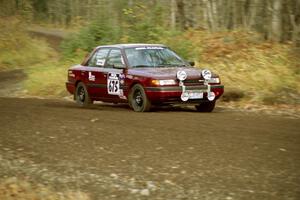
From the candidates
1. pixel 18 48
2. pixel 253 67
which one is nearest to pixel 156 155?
pixel 253 67

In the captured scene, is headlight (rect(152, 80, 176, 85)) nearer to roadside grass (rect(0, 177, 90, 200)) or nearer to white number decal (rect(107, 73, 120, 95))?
white number decal (rect(107, 73, 120, 95))

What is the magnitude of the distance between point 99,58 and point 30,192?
7.84 meters

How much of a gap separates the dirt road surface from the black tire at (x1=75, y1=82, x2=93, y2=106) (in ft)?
11.5

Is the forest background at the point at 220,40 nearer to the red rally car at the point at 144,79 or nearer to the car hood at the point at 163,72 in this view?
the red rally car at the point at 144,79

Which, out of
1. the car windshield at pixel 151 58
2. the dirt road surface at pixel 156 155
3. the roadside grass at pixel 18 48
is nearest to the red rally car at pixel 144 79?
the car windshield at pixel 151 58

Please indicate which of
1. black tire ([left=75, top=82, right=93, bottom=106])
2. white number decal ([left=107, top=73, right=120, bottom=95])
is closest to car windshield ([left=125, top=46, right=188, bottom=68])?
white number decal ([left=107, top=73, right=120, bottom=95])

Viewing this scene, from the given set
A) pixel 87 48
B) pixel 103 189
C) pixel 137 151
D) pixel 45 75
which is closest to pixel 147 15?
pixel 87 48

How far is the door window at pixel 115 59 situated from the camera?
13008 mm

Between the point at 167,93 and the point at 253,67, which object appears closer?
the point at 167,93

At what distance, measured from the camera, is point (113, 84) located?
1305 centimetres

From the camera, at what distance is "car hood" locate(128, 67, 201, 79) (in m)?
11.9

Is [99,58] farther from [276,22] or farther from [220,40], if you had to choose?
[220,40]

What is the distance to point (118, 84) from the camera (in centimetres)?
1288

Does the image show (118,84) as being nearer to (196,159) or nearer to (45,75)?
(196,159)
